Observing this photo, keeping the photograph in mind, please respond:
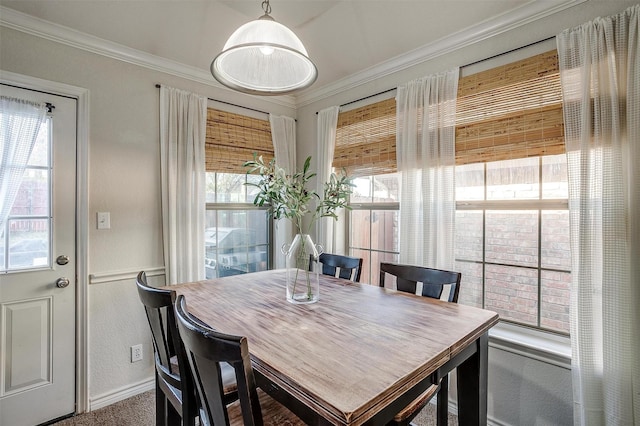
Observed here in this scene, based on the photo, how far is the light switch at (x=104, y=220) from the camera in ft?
7.22

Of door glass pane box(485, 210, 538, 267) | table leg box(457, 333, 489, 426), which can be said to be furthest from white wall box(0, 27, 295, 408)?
door glass pane box(485, 210, 538, 267)

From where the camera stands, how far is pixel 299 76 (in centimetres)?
167

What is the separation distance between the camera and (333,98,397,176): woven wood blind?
2.55 meters

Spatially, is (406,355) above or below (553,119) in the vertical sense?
below

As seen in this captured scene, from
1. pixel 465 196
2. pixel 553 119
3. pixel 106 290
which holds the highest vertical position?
pixel 553 119

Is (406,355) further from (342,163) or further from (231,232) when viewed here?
(231,232)

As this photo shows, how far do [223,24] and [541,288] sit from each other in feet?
8.68

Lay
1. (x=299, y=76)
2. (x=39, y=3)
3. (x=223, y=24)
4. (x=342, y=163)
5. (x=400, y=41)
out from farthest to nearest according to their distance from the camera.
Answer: (x=342, y=163) → (x=400, y=41) → (x=223, y=24) → (x=39, y=3) → (x=299, y=76)

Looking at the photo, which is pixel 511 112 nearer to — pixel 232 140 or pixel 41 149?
pixel 232 140

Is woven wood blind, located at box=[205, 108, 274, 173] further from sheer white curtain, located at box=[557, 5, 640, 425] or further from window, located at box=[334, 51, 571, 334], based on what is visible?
sheer white curtain, located at box=[557, 5, 640, 425]

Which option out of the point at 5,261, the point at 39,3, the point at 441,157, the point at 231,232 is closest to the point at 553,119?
the point at 441,157

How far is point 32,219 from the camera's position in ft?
6.47

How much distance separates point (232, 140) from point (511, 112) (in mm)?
2216

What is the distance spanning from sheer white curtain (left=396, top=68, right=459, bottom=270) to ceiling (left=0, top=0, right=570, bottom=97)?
324 millimetres
